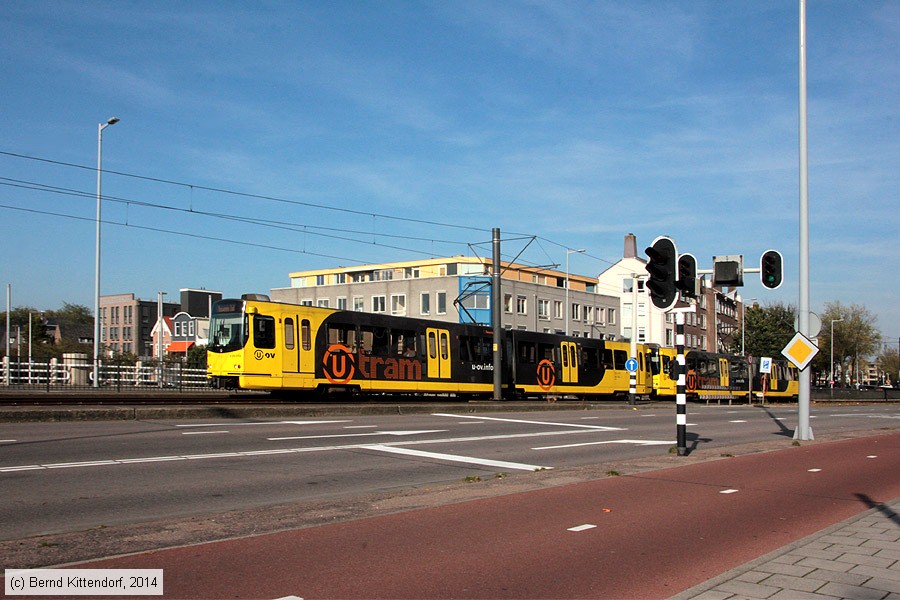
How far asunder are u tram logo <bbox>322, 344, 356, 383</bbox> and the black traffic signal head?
55.6 ft

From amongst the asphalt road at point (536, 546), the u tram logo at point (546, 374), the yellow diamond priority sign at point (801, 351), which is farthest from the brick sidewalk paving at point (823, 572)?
the u tram logo at point (546, 374)

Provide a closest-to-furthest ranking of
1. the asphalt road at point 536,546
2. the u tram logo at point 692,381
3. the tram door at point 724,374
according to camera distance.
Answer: the asphalt road at point 536,546
the u tram logo at point 692,381
the tram door at point 724,374

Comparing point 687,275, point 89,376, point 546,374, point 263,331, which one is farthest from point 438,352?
point 687,275

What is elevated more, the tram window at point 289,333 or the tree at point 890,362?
the tram window at point 289,333

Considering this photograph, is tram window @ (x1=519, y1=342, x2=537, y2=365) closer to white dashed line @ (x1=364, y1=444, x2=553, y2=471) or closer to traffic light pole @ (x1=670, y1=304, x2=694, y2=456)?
white dashed line @ (x1=364, y1=444, x2=553, y2=471)

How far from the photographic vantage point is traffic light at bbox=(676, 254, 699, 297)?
13250 millimetres

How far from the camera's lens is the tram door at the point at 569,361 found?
40906 mm

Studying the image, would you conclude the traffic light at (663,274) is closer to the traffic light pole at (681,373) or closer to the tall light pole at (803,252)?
the traffic light pole at (681,373)

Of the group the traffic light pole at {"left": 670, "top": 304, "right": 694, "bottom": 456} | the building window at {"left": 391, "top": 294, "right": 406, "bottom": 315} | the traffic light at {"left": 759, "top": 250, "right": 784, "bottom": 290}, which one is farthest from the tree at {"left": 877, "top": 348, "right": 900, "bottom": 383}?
the traffic light pole at {"left": 670, "top": 304, "right": 694, "bottom": 456}

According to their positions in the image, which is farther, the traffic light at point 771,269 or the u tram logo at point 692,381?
the u tram logo at point 692,381

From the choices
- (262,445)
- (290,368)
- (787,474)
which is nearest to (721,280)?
(787,474)

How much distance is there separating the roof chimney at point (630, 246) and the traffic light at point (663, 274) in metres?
85.5

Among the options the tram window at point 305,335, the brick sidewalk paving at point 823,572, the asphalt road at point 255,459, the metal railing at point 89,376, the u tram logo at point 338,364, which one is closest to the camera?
the brick sidewalk paving at point 823,572

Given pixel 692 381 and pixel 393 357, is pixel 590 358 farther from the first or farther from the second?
pixel 393 357
